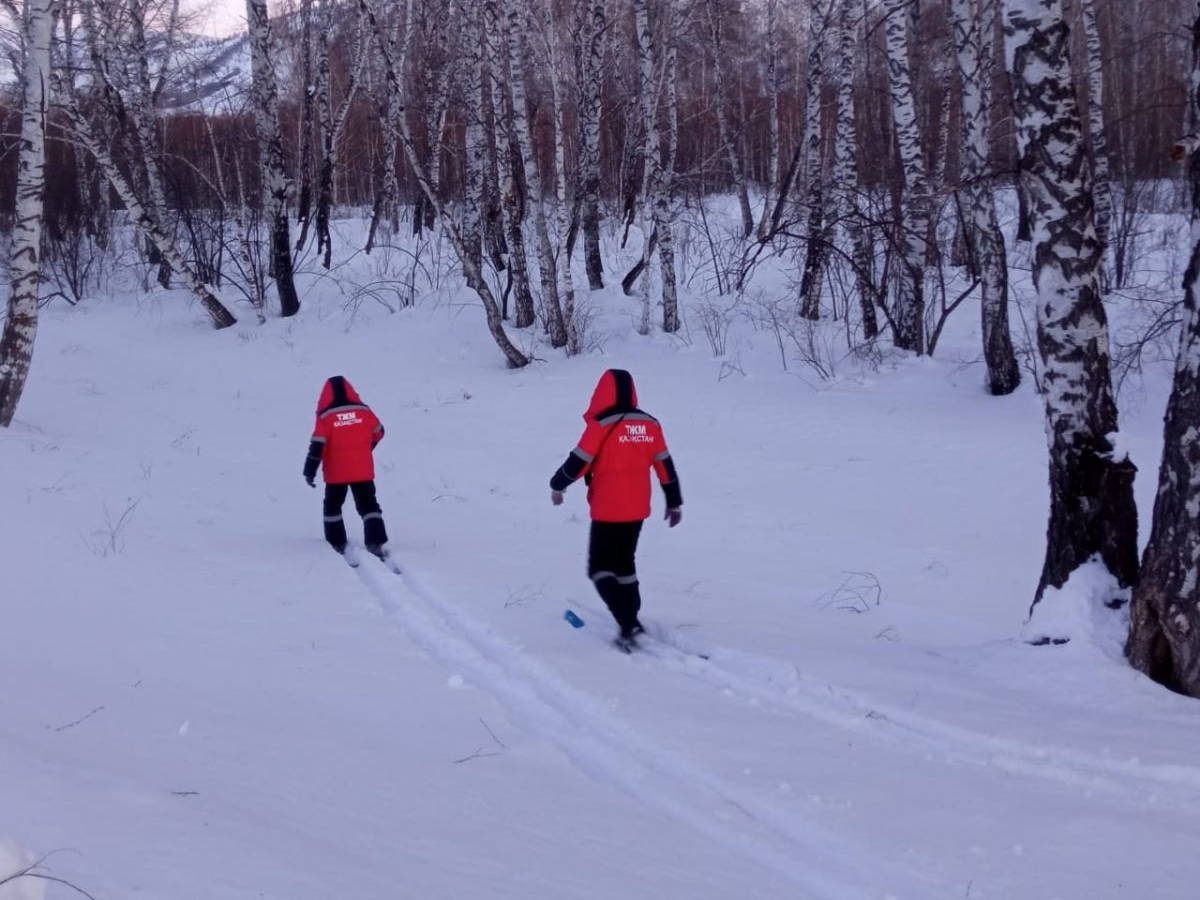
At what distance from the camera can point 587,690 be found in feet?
17.0

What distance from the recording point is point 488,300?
16312mm

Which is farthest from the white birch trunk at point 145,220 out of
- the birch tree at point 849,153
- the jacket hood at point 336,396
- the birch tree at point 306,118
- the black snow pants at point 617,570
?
the black snow pants at point 617,570

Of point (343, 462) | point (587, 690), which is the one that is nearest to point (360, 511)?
point (343, 462)

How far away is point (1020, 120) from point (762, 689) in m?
3.60

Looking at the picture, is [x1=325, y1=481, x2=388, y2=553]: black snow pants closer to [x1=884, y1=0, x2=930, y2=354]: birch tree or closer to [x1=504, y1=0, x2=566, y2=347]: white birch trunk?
[x1=884, y1=0, x2=930, y2=354]: birch tree

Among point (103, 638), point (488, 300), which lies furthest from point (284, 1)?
point (103, 638)

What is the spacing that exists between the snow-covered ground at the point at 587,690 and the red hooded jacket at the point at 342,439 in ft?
2.60

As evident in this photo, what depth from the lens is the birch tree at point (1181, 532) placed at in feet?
15.8

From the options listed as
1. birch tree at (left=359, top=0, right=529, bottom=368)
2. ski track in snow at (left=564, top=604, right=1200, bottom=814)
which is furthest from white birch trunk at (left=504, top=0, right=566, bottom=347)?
ski track in snow at (left=564, top=604, right=1200, bottom=814)

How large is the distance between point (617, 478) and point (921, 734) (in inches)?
94.6

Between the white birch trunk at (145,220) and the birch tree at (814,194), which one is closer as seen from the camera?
the birch tree at (814,194)

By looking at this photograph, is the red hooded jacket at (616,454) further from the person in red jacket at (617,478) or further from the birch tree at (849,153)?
the birch tree at (849,153)

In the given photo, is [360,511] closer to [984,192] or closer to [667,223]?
[984,192]

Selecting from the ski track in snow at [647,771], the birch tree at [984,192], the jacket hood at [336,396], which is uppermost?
the birch tree at [984,192]
